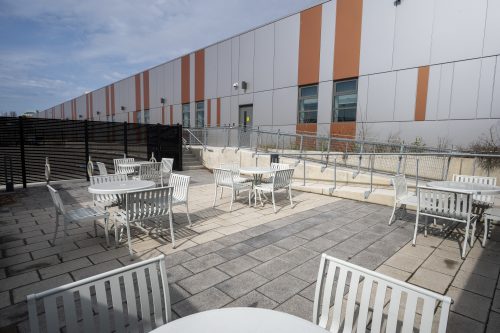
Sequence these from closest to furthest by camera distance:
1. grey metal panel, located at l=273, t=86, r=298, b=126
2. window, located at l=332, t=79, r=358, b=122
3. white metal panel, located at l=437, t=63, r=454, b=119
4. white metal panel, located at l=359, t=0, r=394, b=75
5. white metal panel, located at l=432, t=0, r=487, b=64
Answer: white metal panel, located at l=432, t=0, r=487, b=64 < white metal panel, located at l=437, t=63, r=454, b=119 < white metal panel, located at l=359, t=0, r=394, b=75 < window, located at l=332, t=79, r=358, b=122 < grey metal panel, located at l=273, t=86, r=298, b=126

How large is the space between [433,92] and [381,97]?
1662 millimetres

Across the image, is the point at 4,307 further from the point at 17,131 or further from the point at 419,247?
the point at 17,131

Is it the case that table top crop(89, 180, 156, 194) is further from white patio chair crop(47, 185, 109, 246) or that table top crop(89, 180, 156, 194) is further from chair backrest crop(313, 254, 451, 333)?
chair backrest crop(313, 254, 451, 333)

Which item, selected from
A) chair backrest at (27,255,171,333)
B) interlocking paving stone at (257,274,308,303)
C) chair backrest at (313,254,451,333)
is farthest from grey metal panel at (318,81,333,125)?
chair backrest at (27,255,171,333)

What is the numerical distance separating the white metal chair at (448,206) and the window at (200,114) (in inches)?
617

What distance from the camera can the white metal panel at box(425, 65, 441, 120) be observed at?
356 inches

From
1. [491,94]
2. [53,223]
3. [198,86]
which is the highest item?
[198,86]

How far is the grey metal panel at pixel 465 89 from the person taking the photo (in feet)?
27.5

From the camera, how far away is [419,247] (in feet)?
12.6

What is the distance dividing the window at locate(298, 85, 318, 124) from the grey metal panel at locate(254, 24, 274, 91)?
194cm

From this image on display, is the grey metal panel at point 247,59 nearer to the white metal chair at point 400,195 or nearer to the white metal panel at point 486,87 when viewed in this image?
the white metal panel at point 486,87

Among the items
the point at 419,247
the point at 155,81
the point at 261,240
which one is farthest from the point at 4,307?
the point at 155,81

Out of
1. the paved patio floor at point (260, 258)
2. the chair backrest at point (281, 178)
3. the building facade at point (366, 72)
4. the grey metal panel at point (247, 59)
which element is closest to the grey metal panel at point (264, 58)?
the building facade at point (366, 72)

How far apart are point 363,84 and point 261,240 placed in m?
9.07
